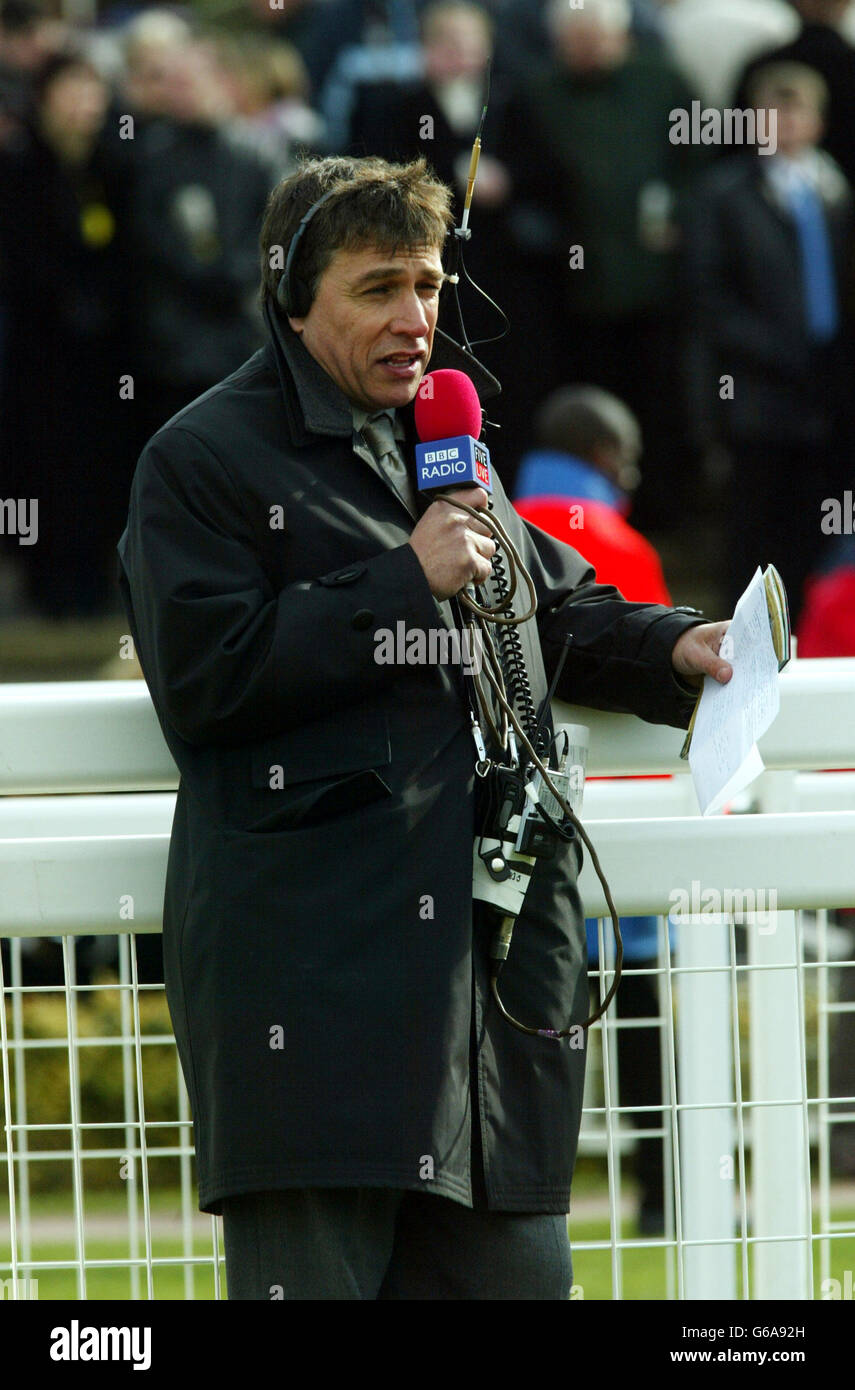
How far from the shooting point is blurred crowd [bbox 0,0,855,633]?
7535 millimetres

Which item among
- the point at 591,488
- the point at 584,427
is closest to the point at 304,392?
the point at 591,488

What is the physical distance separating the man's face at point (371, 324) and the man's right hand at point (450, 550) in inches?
10.0

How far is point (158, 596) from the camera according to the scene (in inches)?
102

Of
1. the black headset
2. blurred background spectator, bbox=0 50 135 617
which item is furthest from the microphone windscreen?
blurred background spectator, bbox=0 50 135 617

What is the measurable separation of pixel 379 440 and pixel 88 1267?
1251 millimetres

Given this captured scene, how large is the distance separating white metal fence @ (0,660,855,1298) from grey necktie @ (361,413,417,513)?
423 mm

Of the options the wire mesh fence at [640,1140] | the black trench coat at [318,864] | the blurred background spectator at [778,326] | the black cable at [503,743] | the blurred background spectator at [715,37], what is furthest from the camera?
the blurred background spectator at [715,37]

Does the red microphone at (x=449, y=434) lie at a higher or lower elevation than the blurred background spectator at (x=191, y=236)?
lower


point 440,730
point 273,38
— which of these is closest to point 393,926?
point 440,730

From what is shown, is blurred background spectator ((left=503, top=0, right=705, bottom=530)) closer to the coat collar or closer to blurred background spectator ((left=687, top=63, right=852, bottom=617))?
blurred background spectator ((left=687, top=63, right=852, bottom=617))

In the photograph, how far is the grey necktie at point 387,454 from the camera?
2.83 meters

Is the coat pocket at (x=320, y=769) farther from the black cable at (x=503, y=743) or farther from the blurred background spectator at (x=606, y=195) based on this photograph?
the blurred background spectator at (x=606, y=195)

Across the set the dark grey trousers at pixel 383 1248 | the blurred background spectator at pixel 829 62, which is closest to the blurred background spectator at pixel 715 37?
the blurred background spectator at pixel 829 62
